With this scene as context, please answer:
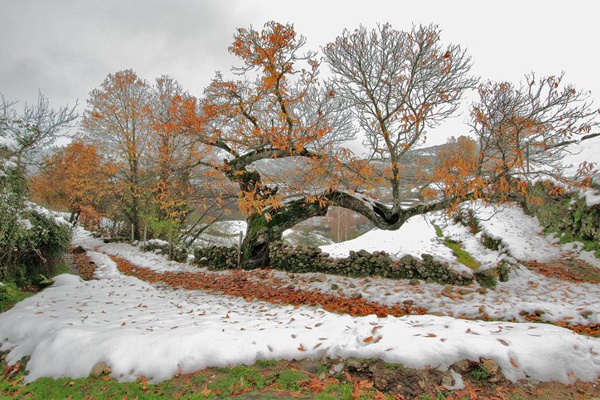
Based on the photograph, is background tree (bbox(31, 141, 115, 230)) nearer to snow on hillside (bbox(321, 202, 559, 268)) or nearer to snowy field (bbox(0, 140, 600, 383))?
snowy field (bbox(0, 140, 600, 383))

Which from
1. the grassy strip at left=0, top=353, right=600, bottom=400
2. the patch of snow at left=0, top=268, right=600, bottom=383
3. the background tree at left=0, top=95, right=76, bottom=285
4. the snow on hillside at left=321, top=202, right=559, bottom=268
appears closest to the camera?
the grassy strip at left=0, top=353, right=600, bottom=400

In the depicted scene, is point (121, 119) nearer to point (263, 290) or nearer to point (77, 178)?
point (77, 178)

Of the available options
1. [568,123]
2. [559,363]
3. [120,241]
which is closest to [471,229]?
[568,123]

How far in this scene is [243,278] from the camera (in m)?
9.01

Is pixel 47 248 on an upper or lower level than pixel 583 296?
upper

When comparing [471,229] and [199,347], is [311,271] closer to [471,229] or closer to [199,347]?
[199,347]

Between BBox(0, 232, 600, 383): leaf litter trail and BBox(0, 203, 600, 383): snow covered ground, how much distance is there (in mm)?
11

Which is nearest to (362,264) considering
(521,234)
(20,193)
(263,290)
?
(263,290)

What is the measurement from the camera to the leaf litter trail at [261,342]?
2.72 m

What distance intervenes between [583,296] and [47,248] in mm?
13560

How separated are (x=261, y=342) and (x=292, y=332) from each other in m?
0.44

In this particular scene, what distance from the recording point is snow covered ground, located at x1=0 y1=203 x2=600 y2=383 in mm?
2773

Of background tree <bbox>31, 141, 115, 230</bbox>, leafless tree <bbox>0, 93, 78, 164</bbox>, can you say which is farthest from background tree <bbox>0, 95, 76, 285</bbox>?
background tree <bbox>31, 141, 115, 230</bbox>

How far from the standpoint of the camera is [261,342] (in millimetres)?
3346
